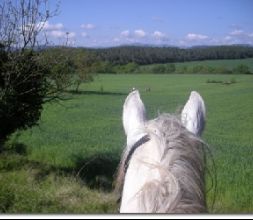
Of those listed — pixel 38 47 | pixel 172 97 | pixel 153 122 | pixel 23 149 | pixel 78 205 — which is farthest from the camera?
pixel 172 97

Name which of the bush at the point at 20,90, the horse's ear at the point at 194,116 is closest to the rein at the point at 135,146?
the horse's ear at the point at 194,116

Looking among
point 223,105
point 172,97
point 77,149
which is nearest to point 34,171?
point 77,149

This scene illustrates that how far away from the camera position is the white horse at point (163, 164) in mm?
992

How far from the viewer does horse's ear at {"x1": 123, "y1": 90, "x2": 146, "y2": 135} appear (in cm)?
124

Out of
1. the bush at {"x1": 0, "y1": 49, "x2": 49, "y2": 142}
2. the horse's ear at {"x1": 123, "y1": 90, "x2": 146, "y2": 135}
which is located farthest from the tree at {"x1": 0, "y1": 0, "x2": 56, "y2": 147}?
the horse's ear at {"x1": 123, "y1": 90, "x2": 146, "y2": 135}

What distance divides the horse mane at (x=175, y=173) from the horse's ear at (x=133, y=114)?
4 centimetres

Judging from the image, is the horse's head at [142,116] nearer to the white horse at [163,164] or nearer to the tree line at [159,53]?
the white horse at [163,164]

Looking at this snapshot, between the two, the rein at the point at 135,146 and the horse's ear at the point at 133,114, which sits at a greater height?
the horse's ear at the point at 133,114

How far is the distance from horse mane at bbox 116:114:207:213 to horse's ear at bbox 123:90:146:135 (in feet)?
0.12

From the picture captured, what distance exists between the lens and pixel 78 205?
4688mm

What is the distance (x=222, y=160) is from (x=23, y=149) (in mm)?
3282

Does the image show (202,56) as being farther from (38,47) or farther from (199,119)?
(199,119)

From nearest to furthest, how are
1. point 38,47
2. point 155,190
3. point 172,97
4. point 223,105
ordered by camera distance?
point 155,190 < point 38,47 < point 172,97 < point 223,105

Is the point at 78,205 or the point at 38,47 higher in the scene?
the point at 38,47
